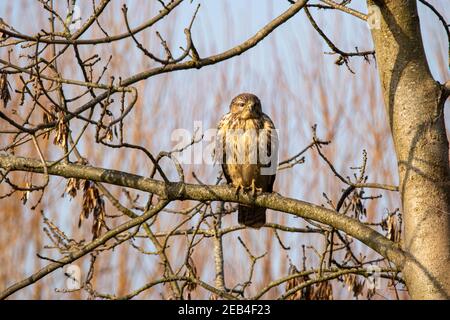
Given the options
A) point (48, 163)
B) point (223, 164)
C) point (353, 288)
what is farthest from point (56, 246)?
point (353, 288)

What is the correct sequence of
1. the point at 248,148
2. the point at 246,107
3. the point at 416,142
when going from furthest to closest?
the point at 246,107 < the point at 248,148 < the point at 416,142

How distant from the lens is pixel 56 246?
362cm

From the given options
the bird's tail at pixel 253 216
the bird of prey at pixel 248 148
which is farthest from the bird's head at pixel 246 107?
the bird's tail at pixel 253 216

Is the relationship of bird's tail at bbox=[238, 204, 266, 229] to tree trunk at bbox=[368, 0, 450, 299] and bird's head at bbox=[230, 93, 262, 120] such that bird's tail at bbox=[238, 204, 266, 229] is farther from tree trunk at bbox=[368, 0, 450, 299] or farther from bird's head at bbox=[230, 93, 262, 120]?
tree trunk at bbox=[368, 0, 450, 299]

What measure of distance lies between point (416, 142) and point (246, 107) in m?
1.56

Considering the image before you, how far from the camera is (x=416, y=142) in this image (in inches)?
118

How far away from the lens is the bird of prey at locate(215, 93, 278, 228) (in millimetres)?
4273

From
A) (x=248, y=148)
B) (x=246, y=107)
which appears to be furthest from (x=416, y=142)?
(x=246, y=107)

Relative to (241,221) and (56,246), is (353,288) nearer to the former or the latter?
(241,221)

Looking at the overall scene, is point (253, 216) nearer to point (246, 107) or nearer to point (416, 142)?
point (246, 107)

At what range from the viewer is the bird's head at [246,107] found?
4398 mm

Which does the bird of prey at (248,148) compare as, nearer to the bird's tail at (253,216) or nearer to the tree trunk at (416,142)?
the bird's tail at (253,216)

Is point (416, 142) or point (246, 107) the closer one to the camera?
point (416, 142)

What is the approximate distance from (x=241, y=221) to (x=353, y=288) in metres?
0.94
